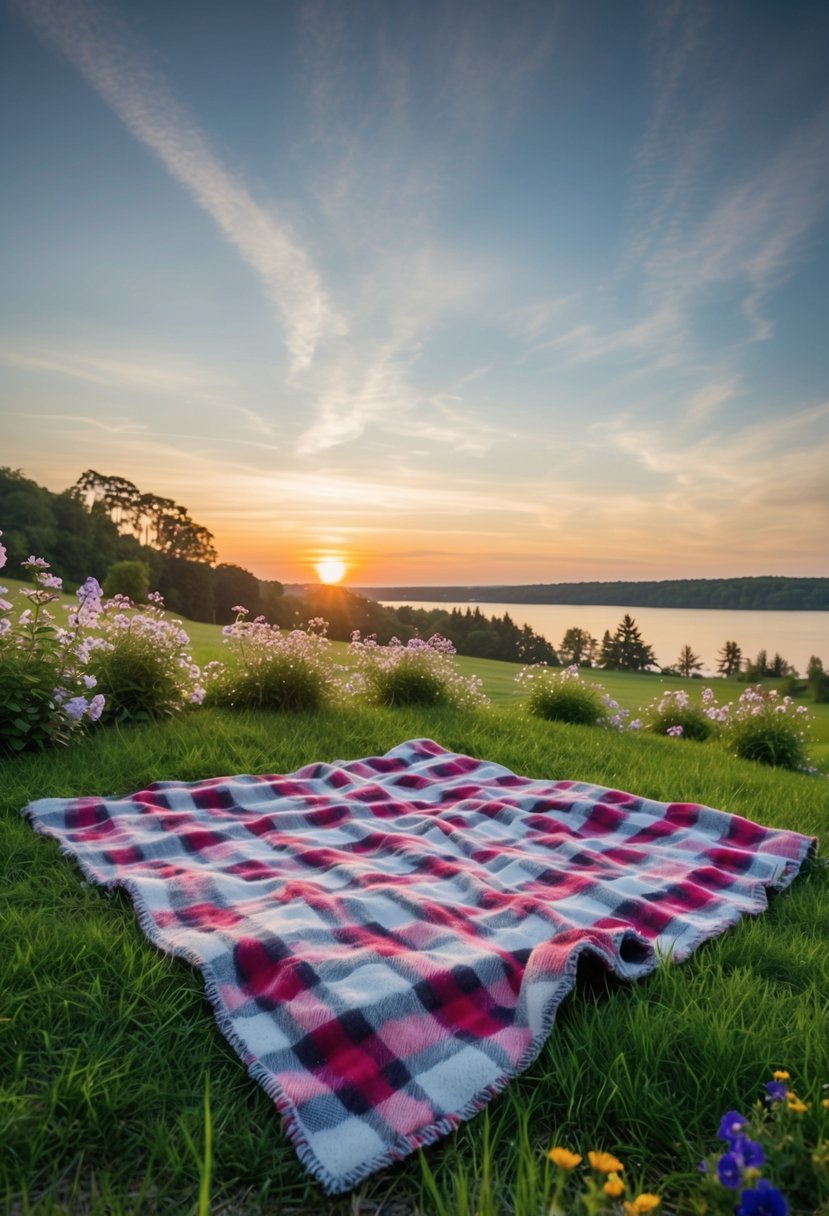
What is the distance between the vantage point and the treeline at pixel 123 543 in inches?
1050

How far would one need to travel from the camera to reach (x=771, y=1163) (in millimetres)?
1105

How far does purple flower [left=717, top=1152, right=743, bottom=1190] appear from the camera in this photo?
0.91 meters

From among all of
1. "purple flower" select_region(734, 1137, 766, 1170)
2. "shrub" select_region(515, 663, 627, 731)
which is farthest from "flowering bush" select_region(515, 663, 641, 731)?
"purple flower" select_region(734, 1137, 766, 1170)

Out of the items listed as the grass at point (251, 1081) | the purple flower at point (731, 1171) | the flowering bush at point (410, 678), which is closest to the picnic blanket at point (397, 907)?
the grass at point (251, 1081)

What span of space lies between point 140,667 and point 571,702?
451cm

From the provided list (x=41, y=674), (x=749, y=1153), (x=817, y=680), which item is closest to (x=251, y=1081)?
(x=749, y=1153)

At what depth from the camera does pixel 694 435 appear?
11.0m

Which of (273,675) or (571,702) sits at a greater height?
(273,675)

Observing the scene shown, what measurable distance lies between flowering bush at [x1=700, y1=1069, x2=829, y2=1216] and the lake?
16.1m

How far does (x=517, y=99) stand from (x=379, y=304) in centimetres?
283

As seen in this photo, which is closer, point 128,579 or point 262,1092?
point 262,1092

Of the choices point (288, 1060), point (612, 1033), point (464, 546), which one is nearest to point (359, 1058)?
point (288, 1060)

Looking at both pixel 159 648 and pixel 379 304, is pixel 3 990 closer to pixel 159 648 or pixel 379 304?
pixel 159 648

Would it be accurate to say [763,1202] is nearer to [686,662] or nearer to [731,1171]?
[731,1171]
